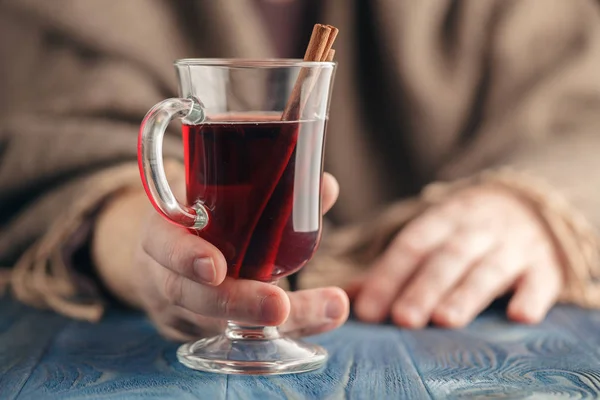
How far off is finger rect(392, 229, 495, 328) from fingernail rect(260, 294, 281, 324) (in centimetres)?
31

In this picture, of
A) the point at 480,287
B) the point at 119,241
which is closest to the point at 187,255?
the point at 119,241

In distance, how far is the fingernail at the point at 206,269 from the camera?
2.65 feet

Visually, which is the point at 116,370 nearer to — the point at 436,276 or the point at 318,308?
the point at 318,308

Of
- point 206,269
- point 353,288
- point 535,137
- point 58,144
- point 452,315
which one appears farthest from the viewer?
point 535,137

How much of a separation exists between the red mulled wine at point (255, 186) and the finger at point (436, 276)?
0.90 feet

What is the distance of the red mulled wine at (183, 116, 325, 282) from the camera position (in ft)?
2.69

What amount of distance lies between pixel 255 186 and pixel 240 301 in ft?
0.39

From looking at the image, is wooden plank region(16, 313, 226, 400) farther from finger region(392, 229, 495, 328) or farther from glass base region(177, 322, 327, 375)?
Result: finger region(392, 229, 495, 328)

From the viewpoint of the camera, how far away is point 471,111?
1.70 meters

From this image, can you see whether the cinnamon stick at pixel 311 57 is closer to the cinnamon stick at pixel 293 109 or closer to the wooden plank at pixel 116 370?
the cinnamon stick at pixel 293 109

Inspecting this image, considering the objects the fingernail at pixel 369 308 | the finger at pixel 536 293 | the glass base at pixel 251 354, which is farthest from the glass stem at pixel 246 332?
the finger at pixel 536 293

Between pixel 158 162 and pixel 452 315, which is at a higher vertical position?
pixel 158 162

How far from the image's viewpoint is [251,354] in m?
0.86

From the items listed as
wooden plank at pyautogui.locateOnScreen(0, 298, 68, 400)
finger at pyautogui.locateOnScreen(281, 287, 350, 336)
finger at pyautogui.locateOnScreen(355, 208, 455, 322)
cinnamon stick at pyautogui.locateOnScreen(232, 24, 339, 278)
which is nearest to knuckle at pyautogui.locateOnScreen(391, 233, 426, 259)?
finger at pyautogui.locateOnScreen(355, 208, 455, 322)
